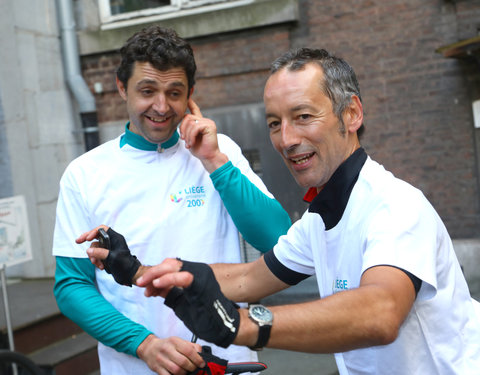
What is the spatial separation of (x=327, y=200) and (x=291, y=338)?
0.58m

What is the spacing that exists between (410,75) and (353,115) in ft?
16.6

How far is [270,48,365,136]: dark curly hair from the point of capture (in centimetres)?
184

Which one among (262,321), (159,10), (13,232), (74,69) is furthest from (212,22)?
(262,321)

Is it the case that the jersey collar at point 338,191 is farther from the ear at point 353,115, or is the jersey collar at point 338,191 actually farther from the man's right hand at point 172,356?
the man's right hand at point 172,356

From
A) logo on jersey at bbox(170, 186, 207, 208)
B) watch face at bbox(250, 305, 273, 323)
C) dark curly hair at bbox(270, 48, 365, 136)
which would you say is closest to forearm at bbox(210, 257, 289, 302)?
logo on jersey at bbox(170, 186, 207, 208)

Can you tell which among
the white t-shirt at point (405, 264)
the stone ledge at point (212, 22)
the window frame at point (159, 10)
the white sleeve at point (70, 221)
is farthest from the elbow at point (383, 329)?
the window frame at point (159, 10)

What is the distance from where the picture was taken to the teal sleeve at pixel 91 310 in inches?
84.0

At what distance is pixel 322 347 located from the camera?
1323 millimetres

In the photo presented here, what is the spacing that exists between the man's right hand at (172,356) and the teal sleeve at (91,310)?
0.08 metres

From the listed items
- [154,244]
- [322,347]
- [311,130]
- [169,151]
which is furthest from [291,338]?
[169,151]

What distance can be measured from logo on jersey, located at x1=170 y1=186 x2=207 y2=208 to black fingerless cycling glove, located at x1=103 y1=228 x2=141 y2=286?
47 centimetres

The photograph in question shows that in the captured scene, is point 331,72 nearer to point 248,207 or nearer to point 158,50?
point 248,207

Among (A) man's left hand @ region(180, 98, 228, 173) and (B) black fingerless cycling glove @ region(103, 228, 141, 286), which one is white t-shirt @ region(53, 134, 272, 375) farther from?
(B) black fingerless cycling glove @ region(103, 228, 141, 286)

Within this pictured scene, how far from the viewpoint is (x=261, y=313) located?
1.32m
